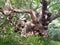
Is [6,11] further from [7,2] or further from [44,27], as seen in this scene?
[44,27]

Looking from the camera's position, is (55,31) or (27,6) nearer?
(27,6)

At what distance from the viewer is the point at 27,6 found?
7.10 meters

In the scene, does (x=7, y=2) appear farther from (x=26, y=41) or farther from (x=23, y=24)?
(x=26, y=41)

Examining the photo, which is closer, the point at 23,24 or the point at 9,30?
the point at 9,30

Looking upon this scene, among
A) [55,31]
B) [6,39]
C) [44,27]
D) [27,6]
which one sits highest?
[6,39]

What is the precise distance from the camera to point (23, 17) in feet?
23.2

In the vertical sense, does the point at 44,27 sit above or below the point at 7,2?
below

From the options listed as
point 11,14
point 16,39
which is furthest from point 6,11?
point 16,39

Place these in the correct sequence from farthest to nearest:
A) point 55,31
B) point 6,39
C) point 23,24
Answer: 1. point 55,31
2. point 23,24
3. point 6,39

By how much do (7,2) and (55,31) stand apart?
4.50 m

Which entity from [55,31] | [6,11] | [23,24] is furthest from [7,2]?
[55,31]

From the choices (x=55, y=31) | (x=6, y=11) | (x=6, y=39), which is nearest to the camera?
(x=6, y=39)

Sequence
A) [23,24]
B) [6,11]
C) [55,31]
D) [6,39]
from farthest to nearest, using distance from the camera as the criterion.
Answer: [55,31] → [23,24] → [6,11] → [6,39]

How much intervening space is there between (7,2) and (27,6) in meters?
1.73
